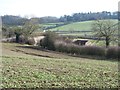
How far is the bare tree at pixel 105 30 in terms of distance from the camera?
5316 cm

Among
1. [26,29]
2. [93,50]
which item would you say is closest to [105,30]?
[93,50]

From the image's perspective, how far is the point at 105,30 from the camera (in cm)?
5456

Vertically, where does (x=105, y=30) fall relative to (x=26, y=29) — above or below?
below

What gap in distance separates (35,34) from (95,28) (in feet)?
51.0

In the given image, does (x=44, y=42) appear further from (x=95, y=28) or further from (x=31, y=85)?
(x=31, y=85)

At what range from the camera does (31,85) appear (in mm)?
11477

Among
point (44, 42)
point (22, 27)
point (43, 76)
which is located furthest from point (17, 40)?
point (43, 76)

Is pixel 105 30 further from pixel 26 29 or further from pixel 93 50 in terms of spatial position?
pixel 26 29

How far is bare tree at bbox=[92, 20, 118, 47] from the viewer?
174 feet

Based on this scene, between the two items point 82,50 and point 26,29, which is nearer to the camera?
point 82,50

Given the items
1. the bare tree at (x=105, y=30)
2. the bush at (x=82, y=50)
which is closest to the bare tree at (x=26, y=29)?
the bare tree at (x=105, y=30)

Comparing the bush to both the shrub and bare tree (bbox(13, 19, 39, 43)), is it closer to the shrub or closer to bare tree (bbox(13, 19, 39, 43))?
the shrub

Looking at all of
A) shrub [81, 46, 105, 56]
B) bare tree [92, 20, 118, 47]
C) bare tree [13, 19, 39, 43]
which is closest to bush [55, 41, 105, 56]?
shrub [81, 46, 105, 56]

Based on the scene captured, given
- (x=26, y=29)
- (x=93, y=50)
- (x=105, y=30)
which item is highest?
(x=26, y=29)
